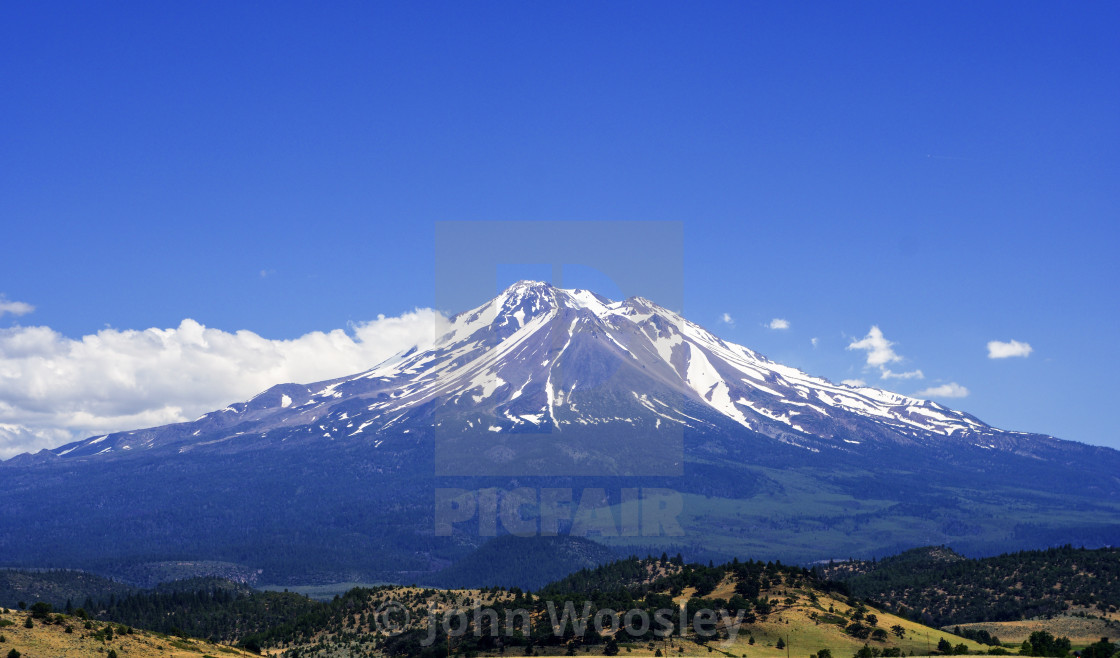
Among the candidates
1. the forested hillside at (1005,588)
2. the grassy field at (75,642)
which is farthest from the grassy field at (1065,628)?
the grassy field at (75,642)

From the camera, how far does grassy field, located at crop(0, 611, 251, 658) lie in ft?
227

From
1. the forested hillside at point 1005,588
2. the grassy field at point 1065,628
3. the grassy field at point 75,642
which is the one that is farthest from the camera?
the forested hillside at point 1005,588

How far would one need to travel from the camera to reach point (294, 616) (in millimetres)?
146750

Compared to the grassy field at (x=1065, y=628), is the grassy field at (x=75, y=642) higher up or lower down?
higher up

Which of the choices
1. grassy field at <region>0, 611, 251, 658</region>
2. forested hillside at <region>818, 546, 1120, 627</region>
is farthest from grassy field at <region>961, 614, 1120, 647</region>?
grassy field at <region>0, 611, 251, 658</region>

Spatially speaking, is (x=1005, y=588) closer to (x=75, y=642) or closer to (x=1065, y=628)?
(x=1065, y=628)

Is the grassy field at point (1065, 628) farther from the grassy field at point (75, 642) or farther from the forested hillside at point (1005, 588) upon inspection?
the grassy field at point (75, 642)

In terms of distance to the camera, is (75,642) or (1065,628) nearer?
(75,642)

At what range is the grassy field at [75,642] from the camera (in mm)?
69250

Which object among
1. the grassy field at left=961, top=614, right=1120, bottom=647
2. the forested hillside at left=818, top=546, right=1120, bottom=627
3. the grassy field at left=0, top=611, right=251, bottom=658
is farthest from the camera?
the forested hillside at left=818, top=546, right=1120, bottom=627

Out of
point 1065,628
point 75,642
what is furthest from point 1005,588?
point 75,642

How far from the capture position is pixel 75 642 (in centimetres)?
7206

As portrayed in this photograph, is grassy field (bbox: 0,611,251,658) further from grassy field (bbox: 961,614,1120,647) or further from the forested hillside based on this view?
the forested hillside

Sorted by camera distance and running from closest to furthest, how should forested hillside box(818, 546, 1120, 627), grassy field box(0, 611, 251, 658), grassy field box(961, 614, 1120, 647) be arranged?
1. grassy field box(0, 611, 251, 658)
2. grassy field box(961, 614, 1120, 647)
3. forested hillside box(818, 546, 1120, 627)
